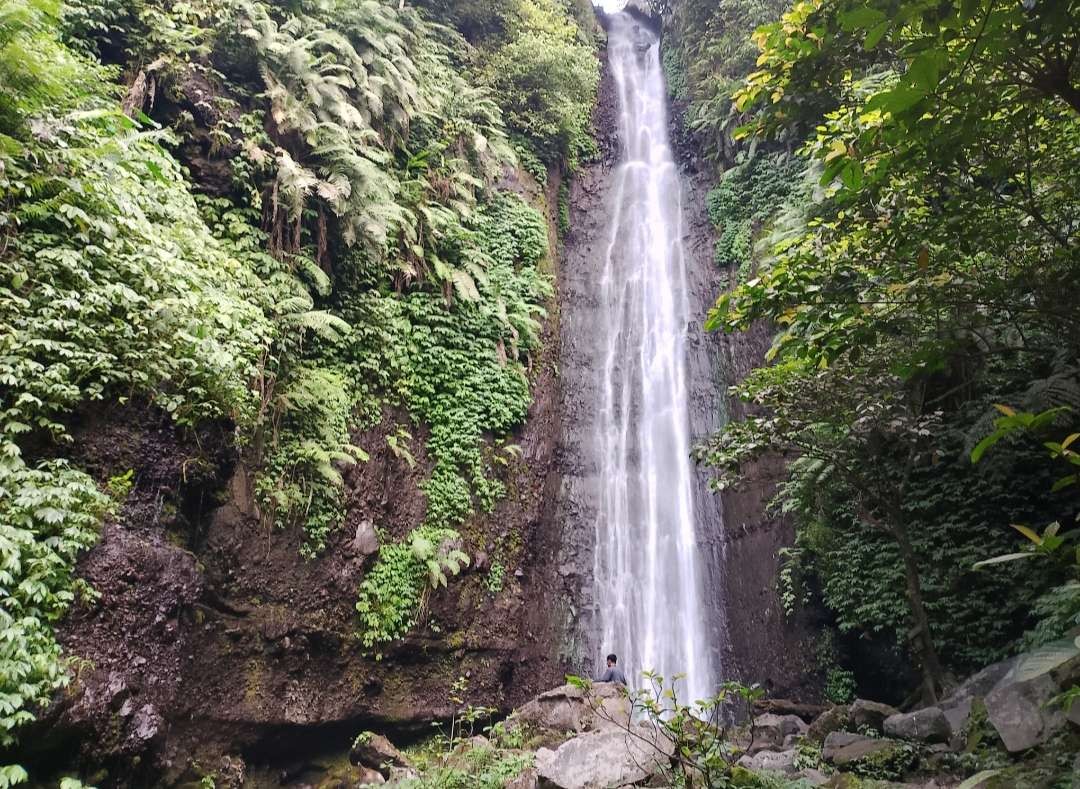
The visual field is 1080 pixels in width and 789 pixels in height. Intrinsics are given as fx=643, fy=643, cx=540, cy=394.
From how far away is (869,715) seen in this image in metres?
6.68

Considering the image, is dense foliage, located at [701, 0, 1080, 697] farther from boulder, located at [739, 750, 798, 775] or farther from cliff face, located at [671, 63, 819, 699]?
boulder, located at [739, 750, 798, 775]

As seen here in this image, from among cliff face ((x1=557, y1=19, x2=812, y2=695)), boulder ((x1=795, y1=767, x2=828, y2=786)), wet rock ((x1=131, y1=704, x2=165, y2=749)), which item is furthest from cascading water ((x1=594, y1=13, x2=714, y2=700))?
wet rock ((x1=131, y1=704, x2=165, y2=749))

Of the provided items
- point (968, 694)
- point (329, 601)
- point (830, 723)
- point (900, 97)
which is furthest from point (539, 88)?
point (900, 97)

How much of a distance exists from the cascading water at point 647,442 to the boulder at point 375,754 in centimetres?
447

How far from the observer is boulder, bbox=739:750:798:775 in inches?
220

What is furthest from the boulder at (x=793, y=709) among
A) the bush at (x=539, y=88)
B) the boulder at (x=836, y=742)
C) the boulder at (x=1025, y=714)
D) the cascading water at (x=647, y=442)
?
the bush at (x=539, y=88)

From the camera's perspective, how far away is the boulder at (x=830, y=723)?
6613 millimetres

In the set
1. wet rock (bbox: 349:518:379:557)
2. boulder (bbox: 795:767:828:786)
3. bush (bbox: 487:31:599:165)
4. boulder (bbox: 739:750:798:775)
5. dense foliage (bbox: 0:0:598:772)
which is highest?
bush (bbox: 487:31:599:165)

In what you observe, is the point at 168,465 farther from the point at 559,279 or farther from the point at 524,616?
the point at 559,279

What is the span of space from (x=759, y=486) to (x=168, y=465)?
966 centimetres

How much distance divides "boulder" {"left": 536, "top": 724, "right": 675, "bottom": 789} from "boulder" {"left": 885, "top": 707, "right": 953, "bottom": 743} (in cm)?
221

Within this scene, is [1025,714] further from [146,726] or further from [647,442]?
[647,442]

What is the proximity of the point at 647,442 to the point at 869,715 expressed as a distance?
23.8 feet

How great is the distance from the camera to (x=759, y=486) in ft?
39.2
